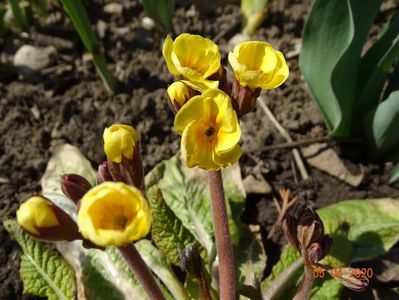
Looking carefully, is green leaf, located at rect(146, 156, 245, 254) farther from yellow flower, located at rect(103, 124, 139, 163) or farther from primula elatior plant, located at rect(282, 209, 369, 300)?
yellow flower, located at rect(103, 124, 139, 163)

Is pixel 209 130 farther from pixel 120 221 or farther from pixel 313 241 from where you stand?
pixel 313 241

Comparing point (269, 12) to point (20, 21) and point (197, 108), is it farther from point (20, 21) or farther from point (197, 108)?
point (197, 108)

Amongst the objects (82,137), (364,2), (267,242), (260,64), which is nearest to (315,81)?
(364,2)

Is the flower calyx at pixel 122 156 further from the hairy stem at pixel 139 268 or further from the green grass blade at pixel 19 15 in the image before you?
the green grass blade at pixel 19 15

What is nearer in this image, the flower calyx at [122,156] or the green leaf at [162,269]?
the flower calyx at [122,156]

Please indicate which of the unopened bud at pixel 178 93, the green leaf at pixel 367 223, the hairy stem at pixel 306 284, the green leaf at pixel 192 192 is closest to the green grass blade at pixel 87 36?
the green leaf at pixel 192 192

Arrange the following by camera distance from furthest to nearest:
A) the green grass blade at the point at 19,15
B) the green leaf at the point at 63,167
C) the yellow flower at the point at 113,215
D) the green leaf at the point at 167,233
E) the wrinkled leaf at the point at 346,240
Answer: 1. the green grass blade at the point at 19,15
2. the green leaf at the point at 63,167
3. the green leaf at the point at 167,233
4. the wrinkled leaf at the point at 346,240
5. the yellow flower at the point at 113,215

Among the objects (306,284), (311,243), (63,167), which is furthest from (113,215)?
(63,167)
